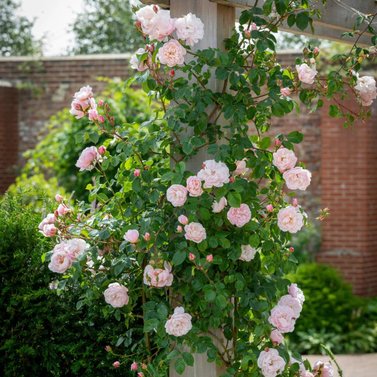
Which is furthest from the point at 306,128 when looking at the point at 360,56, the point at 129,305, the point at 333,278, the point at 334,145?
the point at 129,305

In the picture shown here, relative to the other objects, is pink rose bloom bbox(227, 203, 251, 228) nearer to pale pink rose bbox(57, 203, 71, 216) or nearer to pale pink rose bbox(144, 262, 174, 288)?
pale pink rose bbox(144, 262, 174, 288)

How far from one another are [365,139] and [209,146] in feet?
20.6

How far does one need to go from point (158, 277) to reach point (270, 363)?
1.82 ft

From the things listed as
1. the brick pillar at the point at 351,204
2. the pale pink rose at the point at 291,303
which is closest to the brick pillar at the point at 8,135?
the brick pillar at the point at 351,204

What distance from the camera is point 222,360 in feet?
11.5

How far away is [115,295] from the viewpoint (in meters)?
3.50

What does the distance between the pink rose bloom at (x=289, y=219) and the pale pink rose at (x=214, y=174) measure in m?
0.31

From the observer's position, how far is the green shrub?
8.23m

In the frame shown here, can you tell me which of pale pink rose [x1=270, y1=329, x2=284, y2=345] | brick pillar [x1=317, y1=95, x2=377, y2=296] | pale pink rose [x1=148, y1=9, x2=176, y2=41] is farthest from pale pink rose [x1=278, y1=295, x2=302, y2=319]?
brick pillar [x1=317, y1=95, x2=377, y2=296]

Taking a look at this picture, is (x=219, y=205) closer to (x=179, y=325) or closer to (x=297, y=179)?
(x=297, y=179)

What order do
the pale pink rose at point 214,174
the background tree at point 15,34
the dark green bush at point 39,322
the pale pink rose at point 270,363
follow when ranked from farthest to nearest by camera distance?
the background tree at point 15,34 < the dark green bush at point 39,322 < the pale pink rose at point 270,363 < the pale pink rose at point 214,174

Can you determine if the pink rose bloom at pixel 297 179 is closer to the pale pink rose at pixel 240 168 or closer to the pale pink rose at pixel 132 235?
the pale pink rose at pixel 240 168

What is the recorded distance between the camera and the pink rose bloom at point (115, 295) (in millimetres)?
3498

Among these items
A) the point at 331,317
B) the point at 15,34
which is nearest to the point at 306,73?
the point at 331,317
